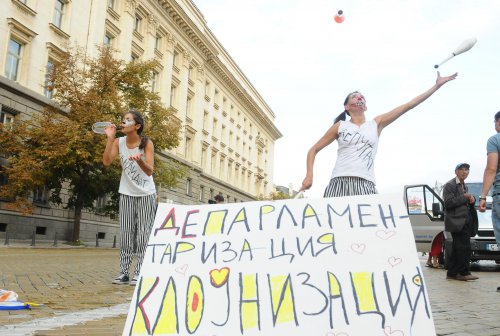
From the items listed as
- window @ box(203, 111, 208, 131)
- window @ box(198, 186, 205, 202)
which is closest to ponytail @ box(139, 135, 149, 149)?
window @ box(198, 186, 205, 202)

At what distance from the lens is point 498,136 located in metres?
5.16

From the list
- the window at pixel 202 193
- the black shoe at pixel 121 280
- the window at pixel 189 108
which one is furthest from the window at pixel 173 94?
the black shoe at pixel 121 280

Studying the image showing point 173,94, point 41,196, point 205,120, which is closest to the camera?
point 41,196

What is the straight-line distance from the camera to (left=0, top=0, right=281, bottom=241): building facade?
20.1 metres

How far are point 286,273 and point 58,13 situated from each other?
24025mm

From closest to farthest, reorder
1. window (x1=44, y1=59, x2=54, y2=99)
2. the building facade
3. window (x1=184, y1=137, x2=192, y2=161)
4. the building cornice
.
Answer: window (x1=44, y1=59, x2=54, y2=99)
the building facade
the building cornice
window (x1=184, y1=137, x2=192, y2=161)

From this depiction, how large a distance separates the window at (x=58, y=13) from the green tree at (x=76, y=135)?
4010 mm

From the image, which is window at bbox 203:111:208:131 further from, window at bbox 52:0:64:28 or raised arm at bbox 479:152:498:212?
raised arm at bbox 479:152:498:212

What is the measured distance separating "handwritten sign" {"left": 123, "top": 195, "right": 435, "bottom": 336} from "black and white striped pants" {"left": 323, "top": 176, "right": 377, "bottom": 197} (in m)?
1.51

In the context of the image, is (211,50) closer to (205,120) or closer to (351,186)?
(205,120)

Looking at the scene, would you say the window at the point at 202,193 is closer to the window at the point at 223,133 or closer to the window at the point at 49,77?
the window at the point at 223,133

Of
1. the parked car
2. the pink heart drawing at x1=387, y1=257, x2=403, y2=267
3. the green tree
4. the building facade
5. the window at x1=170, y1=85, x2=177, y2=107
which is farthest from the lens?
the window at x1=170, y1=85, x2=177, y2=107

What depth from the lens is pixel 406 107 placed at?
164 inches

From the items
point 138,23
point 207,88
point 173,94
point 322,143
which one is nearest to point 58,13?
point 138,23
